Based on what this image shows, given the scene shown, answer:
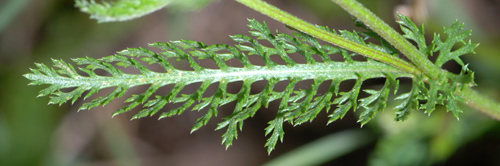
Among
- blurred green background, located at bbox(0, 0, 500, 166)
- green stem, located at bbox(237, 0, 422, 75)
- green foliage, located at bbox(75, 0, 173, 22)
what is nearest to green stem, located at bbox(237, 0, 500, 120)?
green stem, located at bbox(237, 0, 422, 75)

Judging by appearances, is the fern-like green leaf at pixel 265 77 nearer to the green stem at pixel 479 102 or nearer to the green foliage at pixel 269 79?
the green foliage at pixel 269 79

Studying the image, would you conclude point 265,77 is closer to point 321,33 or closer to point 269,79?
point 269,79

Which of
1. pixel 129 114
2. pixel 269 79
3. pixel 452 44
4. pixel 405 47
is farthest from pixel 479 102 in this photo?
pixel 129 114

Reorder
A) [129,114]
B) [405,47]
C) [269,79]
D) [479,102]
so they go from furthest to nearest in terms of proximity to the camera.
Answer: [129,114]
[479,102]
[269,79]
[405,47]

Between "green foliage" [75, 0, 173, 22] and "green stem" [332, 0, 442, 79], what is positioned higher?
"green stem" [332, 0, 442, 79]

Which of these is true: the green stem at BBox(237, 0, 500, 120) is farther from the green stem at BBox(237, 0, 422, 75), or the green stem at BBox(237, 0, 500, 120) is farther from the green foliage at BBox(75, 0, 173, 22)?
the green foliage at BBox(75, 0, 173, 22)

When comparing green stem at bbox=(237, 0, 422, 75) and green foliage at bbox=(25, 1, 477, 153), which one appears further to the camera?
green foliage at bbox=(25, 1, 477, 153)

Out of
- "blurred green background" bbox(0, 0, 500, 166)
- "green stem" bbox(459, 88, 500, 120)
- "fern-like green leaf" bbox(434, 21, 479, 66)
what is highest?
"fern-like green leaf" bbox(434, 21, 479, 66)
